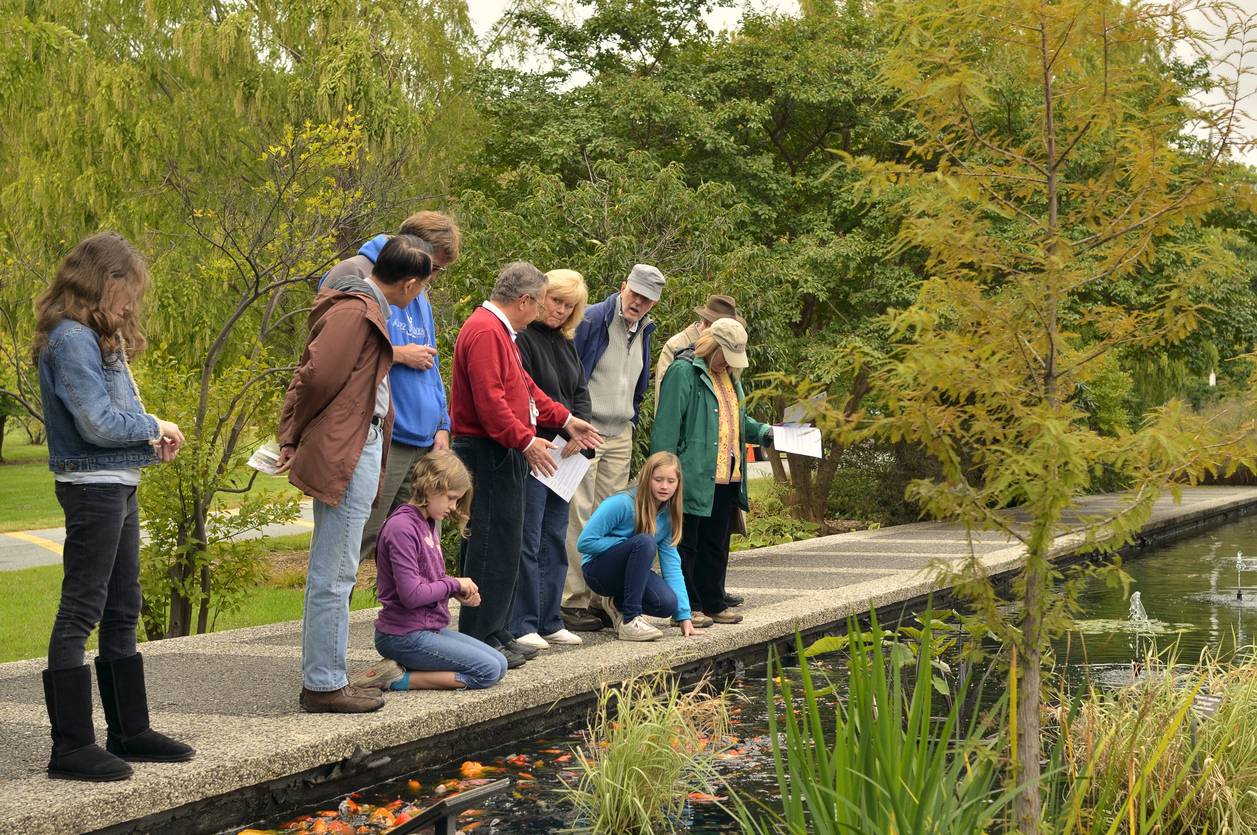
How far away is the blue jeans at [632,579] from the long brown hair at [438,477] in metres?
1.43

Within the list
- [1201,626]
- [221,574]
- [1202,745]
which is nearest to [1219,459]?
[1202,745]

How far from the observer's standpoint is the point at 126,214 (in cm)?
1549

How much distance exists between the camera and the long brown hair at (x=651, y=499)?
6.93 metres

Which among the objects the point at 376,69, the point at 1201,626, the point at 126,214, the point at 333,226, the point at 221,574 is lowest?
the point at 1201,626

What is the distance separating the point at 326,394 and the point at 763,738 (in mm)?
2322

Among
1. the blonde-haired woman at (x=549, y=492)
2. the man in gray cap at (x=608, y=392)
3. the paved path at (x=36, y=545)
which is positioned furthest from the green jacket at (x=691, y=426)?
the paved path at (x=36, y=545)

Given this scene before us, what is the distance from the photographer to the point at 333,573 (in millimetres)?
5078

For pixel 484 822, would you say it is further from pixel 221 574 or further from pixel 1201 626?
pixel 1201 626

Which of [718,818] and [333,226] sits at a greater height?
[333,226]

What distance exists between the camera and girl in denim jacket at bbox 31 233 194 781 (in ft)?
13.7

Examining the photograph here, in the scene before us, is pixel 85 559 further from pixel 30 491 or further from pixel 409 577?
pixel 30 491

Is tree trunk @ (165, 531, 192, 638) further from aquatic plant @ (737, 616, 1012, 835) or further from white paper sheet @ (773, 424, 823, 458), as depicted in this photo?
aquatic plant @ (737, 616, 1012, 835)

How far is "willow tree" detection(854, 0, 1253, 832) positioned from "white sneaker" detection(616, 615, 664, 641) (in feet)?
11.1

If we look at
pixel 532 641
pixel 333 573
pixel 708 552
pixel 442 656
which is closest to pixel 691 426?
pixel 708 552
